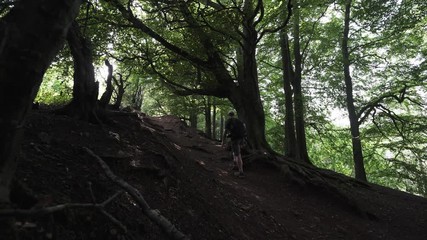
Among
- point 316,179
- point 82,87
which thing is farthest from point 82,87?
point 316,179

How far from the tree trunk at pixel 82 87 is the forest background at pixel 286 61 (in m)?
0.75

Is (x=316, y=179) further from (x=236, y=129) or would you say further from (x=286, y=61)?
(x=286, y=61)

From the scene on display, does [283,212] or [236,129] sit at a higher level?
[236,129]

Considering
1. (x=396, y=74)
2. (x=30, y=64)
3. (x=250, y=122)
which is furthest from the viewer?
(x=396, y=74)

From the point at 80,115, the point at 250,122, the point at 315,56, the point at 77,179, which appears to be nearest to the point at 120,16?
the point at 80,115

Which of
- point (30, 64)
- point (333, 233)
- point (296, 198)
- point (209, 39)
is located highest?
point (209, 39)

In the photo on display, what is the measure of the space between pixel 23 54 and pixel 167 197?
10.9ft

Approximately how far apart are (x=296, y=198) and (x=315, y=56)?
35.2 ft

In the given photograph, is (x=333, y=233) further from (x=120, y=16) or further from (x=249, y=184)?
(x=120, y=16)

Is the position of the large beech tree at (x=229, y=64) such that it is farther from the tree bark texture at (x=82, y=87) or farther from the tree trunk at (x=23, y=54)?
the tree trunk at (x=23, y=54)

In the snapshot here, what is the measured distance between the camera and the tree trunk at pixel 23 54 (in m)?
1.85

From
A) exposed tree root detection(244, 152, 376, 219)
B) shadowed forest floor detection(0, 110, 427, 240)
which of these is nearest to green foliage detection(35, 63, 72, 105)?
shadowed forest floor detection(0, 110, 427, 240)

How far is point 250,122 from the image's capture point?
37.3 ft

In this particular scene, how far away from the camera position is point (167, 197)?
4734mm
